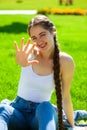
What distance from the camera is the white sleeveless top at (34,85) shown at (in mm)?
4684

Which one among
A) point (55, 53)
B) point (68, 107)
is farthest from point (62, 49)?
point (55, 53)

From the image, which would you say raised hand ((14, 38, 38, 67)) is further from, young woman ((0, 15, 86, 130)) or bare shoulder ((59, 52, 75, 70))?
bare shoulder ((59, 52, 75, 70))

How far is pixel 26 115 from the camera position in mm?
4746

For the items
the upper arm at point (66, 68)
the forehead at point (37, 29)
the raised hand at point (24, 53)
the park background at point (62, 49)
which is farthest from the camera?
the park background at point (62, 49)

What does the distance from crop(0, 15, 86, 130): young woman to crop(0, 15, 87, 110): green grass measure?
77.6 inches

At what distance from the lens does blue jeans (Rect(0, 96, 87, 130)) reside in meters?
4.48

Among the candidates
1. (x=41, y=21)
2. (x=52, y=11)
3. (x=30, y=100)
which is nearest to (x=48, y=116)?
(x=30, y=100)

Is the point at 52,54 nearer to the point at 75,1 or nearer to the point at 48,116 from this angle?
the point at 48,116

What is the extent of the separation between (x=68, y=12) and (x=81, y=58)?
503 inches

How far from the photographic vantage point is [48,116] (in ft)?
14.6

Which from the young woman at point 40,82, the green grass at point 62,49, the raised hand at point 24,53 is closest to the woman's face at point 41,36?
the young woman at point 40,82

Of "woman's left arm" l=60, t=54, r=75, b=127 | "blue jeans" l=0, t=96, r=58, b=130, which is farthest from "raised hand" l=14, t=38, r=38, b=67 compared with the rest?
"blue jeans" l=0, t=96, r=58, b=130

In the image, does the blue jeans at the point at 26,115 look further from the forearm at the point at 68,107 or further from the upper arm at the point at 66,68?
the upper arm at the point at 66,68

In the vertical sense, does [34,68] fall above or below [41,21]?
below
